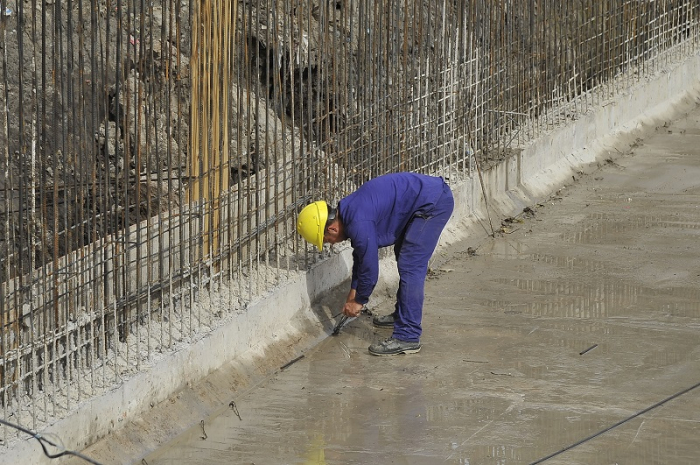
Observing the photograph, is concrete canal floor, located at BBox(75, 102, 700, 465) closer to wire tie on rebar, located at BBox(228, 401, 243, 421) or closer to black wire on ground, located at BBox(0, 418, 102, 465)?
wire tie on rebar, located at BBox(228, 401, 243, 421)

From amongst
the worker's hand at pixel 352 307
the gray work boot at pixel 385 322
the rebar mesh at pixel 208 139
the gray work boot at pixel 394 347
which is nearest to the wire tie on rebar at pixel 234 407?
the rebar mesh at pixel 208 139

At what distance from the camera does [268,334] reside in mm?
7984

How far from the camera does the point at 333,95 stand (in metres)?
8.98

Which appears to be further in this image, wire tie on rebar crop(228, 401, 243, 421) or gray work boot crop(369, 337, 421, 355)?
gray work boot crop(369, 337, 421, 355)

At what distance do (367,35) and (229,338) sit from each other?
10.4 feet

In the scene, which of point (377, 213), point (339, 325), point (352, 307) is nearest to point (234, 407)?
point (352, 307)

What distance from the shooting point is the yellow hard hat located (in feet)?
25.6

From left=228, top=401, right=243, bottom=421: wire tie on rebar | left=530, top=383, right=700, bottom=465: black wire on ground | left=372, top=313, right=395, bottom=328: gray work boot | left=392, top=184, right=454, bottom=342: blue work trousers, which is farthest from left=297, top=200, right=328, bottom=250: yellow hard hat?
left=530, top=383, right=700, bottom=465: black wire on ground

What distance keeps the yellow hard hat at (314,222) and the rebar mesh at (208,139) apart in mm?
377

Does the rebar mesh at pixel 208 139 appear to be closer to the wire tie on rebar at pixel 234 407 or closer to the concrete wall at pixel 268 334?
the concrete wall at pixel 268 334

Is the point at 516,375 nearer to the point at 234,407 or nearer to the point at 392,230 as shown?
the point at 392,230

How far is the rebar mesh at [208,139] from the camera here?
610cm

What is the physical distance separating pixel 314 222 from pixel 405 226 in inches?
29.9

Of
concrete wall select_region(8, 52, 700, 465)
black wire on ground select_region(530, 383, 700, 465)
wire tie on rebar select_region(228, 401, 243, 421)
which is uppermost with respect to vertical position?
concrete wall select_region(8, 52, 700, 465)
